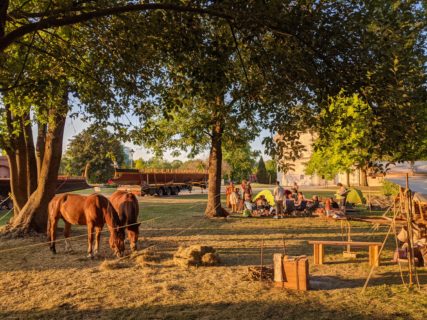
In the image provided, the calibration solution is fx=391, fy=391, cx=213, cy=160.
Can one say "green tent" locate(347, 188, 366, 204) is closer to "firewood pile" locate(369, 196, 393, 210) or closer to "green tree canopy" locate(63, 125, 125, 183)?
"firewood pile" locate(369, 196, 393, 210)

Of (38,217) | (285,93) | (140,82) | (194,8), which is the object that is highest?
(194,8)

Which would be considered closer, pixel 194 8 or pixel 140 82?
pixel 194 8

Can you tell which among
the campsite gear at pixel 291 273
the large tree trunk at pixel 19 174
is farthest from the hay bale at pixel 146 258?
the large tree trunk at pixel 19 174

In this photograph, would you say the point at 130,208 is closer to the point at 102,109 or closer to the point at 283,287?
the point at 102,109

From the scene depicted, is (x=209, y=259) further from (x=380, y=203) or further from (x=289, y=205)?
(x=380, y=203)

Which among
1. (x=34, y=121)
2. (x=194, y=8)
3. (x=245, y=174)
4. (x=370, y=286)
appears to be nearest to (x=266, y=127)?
(x=194, y=8)

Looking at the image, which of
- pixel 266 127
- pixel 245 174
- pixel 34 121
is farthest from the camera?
pixel 245 174

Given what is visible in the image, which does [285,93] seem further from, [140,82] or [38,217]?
[38,217]

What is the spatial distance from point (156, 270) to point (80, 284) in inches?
71.4

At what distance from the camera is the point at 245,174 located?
70500 millimetres

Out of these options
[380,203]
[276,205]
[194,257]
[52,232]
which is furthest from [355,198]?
[52,232]

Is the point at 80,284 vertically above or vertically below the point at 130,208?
below

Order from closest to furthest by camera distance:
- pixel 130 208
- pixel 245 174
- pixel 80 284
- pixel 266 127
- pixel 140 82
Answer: pixel 266 127 → pixel 80 284 → pixel 140 82 → pixel 130 208 → pixel 245 174

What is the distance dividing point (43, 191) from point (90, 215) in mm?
4489
